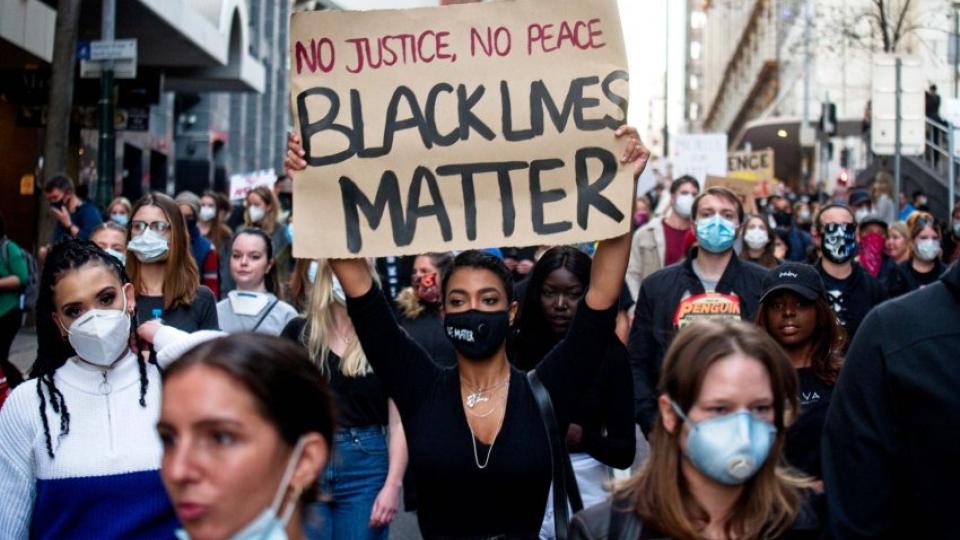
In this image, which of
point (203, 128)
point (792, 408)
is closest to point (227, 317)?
point (792, 408)

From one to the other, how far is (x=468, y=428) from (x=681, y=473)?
1275mm

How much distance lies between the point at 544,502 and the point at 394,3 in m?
A: 7.01

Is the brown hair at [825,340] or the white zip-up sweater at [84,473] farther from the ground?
the brown hair at [825,340]

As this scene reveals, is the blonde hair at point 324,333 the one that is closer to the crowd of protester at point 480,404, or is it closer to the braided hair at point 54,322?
the crowd of protester at point 480,404

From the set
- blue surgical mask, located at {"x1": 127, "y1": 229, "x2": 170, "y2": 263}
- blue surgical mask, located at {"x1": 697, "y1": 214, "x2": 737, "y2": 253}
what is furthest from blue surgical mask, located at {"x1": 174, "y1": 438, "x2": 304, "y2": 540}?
blue surgical mask, located at {"x1": 697, "y1": 214, "x2": 737, "y2": 253}

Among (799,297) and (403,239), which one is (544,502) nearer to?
(403,239)

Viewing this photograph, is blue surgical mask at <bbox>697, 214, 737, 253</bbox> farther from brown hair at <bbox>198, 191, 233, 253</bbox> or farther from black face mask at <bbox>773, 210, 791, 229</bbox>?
black face mask at <bbox>773, 210, 791, 229</bbox>

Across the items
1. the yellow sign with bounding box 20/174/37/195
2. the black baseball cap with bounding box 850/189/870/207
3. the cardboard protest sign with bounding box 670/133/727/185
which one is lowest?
the black baseball cap with bounding box 850/189/870/207

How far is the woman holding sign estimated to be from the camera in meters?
4.55

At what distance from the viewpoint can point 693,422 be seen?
3432 millimetres

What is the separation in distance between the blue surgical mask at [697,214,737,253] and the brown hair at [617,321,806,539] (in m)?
4.08

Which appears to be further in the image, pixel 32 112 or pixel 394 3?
pixel 32 112

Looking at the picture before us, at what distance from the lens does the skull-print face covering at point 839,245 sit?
8.91m

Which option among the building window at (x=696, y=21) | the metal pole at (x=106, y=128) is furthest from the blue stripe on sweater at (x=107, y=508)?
the building window at (x=696, y=21)
